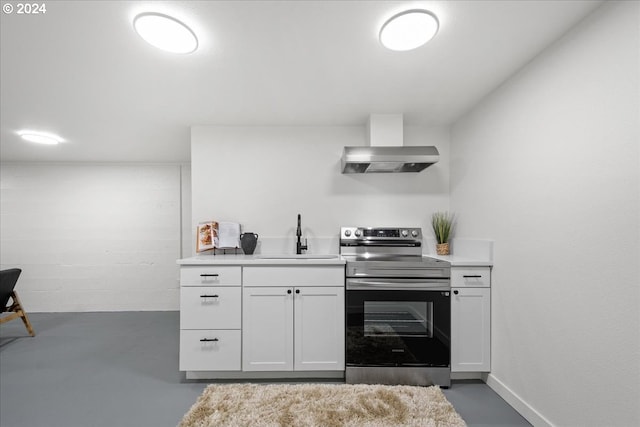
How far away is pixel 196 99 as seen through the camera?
2303mm

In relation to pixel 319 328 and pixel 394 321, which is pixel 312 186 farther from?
pixel 394 321

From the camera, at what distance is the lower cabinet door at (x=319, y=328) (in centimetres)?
218

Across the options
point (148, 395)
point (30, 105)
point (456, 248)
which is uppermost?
point (30, 105)

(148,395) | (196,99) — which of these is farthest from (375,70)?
(148,395)

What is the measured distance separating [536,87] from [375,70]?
1025 millimetres

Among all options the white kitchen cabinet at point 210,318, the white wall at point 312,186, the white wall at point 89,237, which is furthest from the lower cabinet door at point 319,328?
the white wall at point 89,237

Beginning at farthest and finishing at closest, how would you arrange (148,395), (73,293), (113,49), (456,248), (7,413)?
(73,293) → (456,248) → (148,395) → (7,413) → (113,49)

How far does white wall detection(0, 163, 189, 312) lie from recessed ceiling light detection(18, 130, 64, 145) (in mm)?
977

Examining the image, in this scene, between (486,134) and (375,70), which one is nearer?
(375,70)

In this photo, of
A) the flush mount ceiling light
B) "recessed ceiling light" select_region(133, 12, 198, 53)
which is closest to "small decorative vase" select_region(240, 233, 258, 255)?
"recessed ceiling light" select_region(133, 12, 198, 53)

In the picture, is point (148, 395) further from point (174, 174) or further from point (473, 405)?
point (174, 174)

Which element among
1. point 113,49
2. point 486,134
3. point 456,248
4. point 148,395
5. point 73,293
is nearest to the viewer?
point 113,49

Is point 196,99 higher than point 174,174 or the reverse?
higher

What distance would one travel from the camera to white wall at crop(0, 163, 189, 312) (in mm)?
4188
